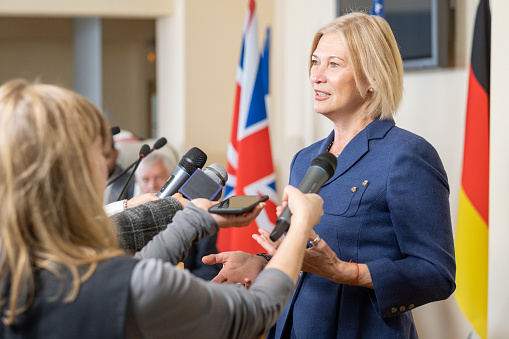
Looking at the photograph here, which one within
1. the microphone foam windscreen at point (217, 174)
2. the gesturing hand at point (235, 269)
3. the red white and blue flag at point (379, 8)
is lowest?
the gesturing hand at point (235, 269)

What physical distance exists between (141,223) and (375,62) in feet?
2.64

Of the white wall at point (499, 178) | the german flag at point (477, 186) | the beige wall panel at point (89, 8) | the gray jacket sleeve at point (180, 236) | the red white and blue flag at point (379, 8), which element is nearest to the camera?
the gray jacket sleeve at point (180, 236)

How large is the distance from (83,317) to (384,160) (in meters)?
0.93

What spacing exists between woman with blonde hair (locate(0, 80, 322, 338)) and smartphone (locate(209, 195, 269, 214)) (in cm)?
20

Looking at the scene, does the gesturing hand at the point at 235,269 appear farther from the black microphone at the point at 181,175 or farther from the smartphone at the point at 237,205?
the smartphone at the point at 237,205

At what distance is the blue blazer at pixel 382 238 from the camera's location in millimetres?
1512

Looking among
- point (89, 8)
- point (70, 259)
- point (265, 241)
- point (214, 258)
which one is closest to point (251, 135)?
point (89, 8)

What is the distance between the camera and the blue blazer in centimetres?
151

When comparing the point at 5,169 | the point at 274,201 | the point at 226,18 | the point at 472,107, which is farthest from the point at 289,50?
the point at 5,169

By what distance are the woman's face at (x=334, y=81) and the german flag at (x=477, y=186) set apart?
3.51ft

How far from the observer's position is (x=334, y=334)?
165 cm

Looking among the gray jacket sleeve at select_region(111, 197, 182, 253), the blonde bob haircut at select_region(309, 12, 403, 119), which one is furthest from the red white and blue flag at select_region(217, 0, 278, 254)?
the gray jacket sleeve at select_region(111, 197, 182, 253)

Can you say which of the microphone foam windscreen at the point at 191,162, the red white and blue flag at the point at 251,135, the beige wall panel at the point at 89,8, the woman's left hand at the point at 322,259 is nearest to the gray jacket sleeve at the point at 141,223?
the microphone foam windscreen at the point at 191,162

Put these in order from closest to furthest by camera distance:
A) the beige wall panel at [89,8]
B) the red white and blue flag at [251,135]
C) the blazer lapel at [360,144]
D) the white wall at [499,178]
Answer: the blazer lapel at [360,144] → the white wall at [499,178] → the red white and blue flag at [251,135] → the beige wall panel at [89,8]
